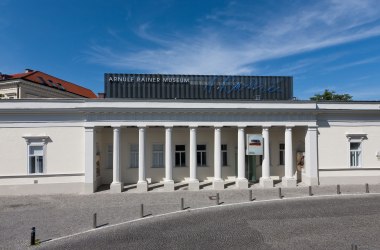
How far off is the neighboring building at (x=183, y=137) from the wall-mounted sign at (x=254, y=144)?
0.08m

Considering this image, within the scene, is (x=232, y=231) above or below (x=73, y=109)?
below

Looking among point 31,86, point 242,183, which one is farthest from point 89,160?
point 31,86

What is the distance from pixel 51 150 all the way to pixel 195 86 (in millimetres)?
13470

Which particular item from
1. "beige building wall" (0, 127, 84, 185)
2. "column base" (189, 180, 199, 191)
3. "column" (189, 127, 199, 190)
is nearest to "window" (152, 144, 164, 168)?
"column" (189, 127, 199, 190)

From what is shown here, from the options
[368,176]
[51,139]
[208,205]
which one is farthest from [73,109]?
[368,176]

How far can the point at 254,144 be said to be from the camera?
20.8 meters

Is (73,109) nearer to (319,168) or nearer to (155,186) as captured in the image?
(155,186)

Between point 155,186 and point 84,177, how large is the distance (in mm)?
5745

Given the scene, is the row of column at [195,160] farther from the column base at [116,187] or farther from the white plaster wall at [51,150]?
the white plaster wall at [51,150]

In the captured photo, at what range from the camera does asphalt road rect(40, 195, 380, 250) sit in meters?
9.92

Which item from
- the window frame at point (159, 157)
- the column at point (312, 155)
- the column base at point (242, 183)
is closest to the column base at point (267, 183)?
the column base at point (242, 183)

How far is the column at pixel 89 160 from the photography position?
19453 millimetres

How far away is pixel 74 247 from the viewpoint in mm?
9789

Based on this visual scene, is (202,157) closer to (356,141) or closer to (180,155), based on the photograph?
(180,155)
